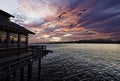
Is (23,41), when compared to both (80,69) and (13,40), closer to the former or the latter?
(13,40)

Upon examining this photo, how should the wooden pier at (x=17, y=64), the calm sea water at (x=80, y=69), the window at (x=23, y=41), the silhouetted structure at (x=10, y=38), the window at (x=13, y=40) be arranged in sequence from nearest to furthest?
the wooden pier at (x=17, y=64), the silhouetted structure at (x=10, y=38), the window at (x=13, y=40), the window at (x=23, y=41), the calm sea water at (x=80, y=69)

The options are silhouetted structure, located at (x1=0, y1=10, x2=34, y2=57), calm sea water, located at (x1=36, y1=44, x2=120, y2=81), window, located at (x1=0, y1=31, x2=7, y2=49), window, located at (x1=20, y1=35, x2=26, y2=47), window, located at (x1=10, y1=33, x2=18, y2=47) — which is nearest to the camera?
silhouetted structure, located at (x1=0, y1=10, x2=34, y2=57)

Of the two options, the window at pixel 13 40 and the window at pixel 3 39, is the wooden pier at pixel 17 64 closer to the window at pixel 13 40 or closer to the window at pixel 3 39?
the window at pixel 3 39

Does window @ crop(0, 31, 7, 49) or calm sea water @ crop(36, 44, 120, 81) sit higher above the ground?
window @ crop(0, 31, 7, 49)

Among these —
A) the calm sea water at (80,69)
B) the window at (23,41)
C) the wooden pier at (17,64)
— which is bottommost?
the calm sea water at (80,69)

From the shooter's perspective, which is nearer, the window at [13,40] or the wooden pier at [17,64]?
→ the wooden pier at [17,64]

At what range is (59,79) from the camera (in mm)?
21656

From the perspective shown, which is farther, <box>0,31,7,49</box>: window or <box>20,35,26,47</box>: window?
<box>20,35,26,47</box>: window

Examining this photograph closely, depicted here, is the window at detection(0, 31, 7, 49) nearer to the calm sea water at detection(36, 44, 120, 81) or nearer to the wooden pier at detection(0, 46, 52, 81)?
the wooden pier at detection(0, 46, 52, 81)

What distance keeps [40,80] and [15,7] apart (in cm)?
1988

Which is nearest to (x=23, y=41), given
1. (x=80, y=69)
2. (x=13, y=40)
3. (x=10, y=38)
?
(x=13, y=40)

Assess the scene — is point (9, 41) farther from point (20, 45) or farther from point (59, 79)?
point (59, 79)

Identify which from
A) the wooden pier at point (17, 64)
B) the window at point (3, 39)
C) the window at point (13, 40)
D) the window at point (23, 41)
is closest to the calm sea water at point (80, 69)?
the wooden pier at point (17, 64)

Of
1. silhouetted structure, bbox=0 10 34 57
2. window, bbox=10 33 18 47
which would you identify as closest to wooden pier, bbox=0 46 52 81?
silhouetted structure, bbox=0 10 34 57
